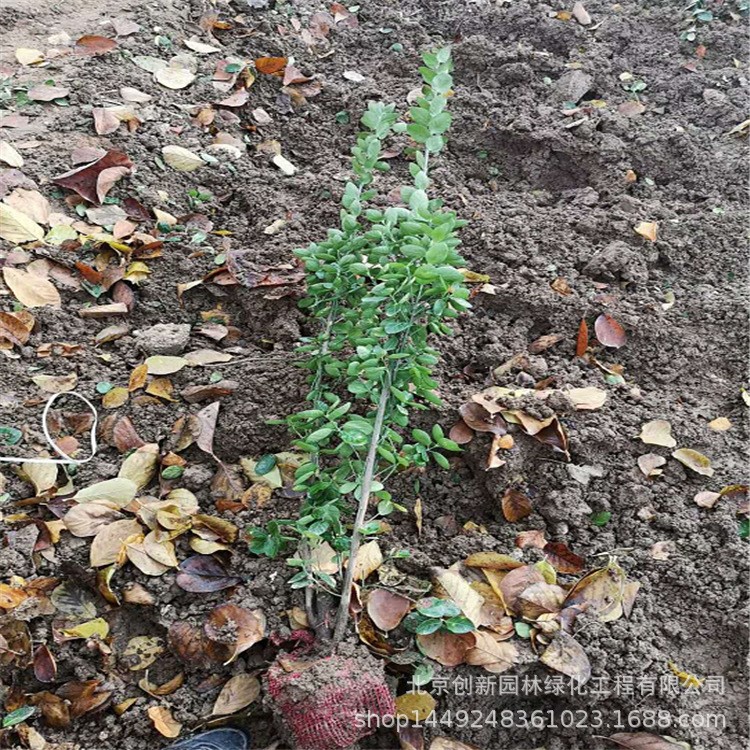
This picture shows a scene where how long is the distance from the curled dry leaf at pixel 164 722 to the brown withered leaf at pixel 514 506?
2.51ft

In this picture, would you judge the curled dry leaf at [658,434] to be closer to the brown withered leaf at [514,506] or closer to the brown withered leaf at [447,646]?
the brown withered leaf at [514,506]

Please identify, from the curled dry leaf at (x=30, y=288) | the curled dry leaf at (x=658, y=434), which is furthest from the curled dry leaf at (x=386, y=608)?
the curled dry leaf at (x=30, y=288)

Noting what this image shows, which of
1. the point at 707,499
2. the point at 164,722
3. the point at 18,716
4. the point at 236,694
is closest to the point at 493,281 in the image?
the point at 707,499

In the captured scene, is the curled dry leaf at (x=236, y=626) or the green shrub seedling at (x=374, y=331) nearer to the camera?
the green shrub seedling at (x=374, y=331)

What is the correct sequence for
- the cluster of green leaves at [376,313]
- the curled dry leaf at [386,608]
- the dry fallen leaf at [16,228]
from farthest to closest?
the dry fallen leaf at [16,228] < the curled dry leaf at [386,608] < the cluster of green leaves at [376,313]

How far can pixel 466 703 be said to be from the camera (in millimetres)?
1339

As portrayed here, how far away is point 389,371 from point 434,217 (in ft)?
0.90

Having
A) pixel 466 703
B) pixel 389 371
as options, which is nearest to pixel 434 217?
pixel 389 371

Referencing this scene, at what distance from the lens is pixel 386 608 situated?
1.40 meters

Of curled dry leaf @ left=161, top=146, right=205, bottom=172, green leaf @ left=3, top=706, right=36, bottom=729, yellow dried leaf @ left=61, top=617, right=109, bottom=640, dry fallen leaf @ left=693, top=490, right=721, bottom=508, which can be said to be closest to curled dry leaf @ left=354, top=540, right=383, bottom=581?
yellow dried leaf @ left=61, top=617, right=109, bottom=640

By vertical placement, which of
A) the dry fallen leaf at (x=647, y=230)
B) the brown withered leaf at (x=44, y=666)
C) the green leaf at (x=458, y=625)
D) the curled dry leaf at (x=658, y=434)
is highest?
the dry fallen leaf at (x=647, y=230)

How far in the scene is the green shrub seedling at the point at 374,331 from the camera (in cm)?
118

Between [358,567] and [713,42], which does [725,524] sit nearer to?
[358,567]

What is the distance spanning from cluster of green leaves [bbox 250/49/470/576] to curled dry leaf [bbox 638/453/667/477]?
57cm
